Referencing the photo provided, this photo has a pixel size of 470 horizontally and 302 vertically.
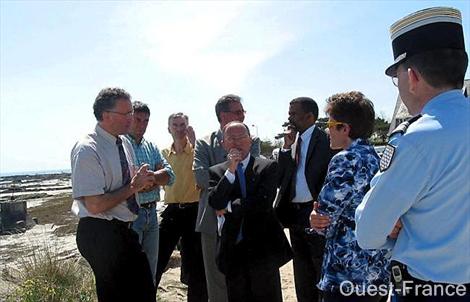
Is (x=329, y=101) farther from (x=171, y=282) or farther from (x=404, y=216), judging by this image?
(x=171, y=282)

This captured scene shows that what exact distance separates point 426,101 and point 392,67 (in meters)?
0.22

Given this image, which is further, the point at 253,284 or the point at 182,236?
the point at 182,236

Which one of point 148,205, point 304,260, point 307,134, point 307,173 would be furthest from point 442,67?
point 148,205

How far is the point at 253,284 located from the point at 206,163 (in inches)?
53.6

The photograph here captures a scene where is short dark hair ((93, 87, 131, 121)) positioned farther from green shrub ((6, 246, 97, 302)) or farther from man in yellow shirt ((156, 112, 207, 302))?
green shrub ((6, 246, 97, 302))

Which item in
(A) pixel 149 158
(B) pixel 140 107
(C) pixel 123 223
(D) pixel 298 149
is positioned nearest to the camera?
(C) pixel 123 223

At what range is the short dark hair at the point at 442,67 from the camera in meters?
1.65

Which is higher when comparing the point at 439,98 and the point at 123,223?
the point at 439,98

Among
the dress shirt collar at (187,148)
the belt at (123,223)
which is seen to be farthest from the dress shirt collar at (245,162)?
the dress shirt collar at (187,148)

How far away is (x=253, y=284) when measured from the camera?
11.9 ft

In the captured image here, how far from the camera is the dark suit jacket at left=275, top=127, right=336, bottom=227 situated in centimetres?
403

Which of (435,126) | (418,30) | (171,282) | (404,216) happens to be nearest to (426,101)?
(435,126)

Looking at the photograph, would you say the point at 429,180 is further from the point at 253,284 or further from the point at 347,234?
the point at 253,284

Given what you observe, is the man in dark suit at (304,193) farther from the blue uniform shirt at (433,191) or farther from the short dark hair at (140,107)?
the blue uniform shirt at (433,191)
